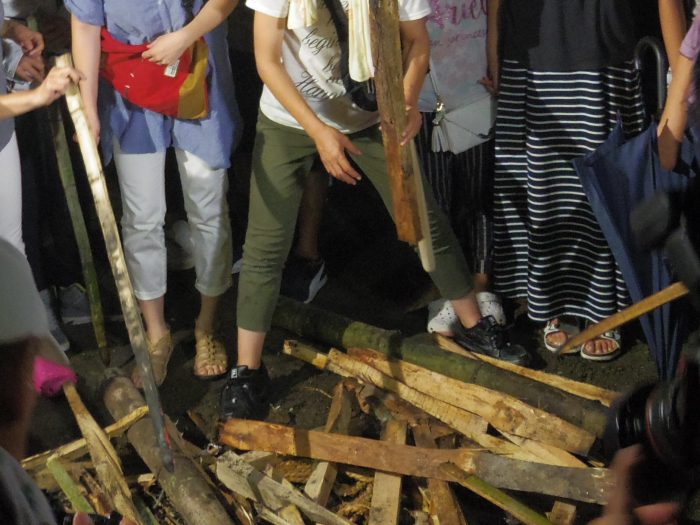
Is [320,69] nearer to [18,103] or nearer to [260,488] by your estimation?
[18,103]

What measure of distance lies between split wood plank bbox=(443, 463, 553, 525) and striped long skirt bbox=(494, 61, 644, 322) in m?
1.52

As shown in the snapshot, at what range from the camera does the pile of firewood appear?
Answer: 393 centimetres

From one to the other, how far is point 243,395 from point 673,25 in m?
2.58

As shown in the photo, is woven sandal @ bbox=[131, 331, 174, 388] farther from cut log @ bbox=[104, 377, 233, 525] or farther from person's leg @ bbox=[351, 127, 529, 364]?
person's leg @ bbox=[351, 127, 529, 364]

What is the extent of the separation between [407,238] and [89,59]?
164 centimetres

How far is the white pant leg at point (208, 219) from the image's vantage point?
483cm

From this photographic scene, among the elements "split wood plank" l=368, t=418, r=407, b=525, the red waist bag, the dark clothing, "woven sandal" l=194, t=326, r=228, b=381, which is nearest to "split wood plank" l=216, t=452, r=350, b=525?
"split wood plank" l=368, t=418, r=407, b=525

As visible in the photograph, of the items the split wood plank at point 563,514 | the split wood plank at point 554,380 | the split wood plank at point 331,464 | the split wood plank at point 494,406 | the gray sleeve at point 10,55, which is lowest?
the split wood plank at point 563,514

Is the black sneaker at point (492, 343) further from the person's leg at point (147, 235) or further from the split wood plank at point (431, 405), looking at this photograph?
the person's leg at point (147, 235)

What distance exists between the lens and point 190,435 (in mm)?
4777

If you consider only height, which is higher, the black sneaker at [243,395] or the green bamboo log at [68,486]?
the green bamboo log at [68,486]

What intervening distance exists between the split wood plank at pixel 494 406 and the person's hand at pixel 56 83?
6.28ft

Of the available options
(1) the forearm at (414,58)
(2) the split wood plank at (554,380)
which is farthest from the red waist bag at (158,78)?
(2) the split wood plank at (554,380)

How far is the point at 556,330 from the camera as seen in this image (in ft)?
17.4
